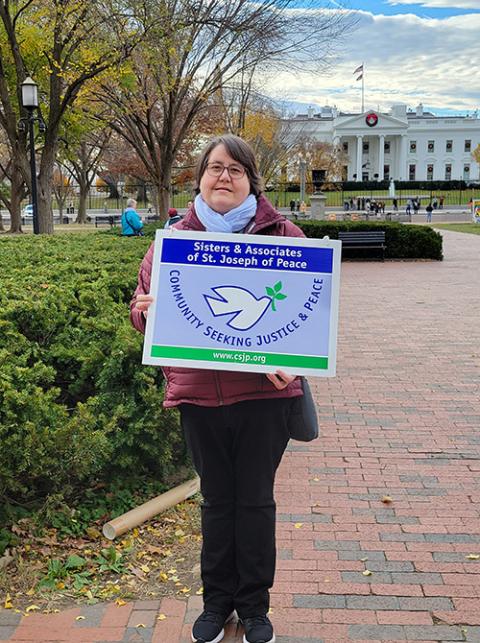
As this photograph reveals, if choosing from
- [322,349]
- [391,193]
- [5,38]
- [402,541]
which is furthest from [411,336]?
[391,193]

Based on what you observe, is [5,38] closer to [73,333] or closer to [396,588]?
[73,333]

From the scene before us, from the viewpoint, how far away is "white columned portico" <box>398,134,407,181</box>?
115 metres

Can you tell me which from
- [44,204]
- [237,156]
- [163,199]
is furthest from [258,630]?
[163,199]

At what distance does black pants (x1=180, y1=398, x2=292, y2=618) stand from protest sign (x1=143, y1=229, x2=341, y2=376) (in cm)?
23

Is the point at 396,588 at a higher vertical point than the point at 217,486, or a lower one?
lower

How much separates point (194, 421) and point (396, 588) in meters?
1.31

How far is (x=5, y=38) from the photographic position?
20828 mm

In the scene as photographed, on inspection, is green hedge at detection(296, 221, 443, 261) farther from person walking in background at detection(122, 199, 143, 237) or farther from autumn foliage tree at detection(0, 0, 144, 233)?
autumn foliage tree at detection(0, 0, 144, 233)

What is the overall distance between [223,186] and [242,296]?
42cm

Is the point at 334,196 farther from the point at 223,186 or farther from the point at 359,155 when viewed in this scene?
the point at 223,186

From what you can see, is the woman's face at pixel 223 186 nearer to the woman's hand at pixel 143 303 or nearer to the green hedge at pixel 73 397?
the woman's hand at pixel 143 303

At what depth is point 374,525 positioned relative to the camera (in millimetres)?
3760

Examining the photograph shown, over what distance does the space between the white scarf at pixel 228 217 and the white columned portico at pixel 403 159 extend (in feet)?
385

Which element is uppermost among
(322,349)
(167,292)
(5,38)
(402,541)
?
(5,38)
